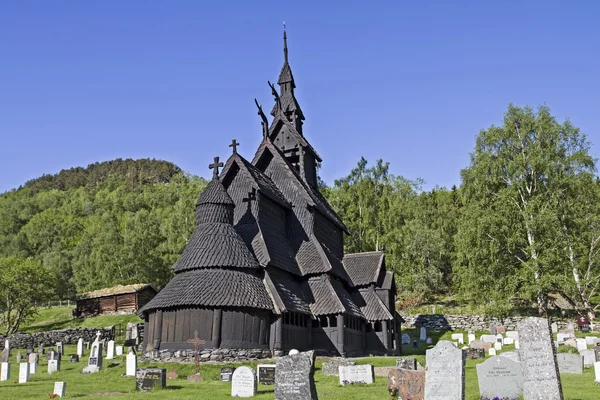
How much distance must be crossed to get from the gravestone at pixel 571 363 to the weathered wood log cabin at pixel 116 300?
36672 millimetres

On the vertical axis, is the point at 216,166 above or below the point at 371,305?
above

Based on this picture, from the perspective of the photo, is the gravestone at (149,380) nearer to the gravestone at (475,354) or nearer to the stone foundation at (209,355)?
the stone foundation at (209,355)

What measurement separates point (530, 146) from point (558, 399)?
2975cm

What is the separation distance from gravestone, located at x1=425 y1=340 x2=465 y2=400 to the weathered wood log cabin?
39.8 meters

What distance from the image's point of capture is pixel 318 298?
97.4 feet

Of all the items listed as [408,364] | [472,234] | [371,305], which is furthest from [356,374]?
[472,234]

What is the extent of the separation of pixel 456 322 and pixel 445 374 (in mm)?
32813

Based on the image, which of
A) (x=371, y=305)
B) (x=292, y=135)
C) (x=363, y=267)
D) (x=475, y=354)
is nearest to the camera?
(x=475, y=354)

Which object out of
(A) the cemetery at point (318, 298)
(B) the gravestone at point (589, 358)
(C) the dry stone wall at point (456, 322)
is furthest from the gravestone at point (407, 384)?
(C) the dry stone wall at point (456, 322)

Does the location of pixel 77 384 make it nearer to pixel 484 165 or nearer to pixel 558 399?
→ pixel 558 399

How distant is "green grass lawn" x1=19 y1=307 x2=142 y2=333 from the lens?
4634cm

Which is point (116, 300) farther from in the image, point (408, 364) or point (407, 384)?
point (407, 384)

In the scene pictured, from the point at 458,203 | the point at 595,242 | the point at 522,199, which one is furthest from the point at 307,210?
the point at 458,203

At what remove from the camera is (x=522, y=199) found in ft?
121
